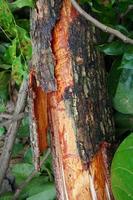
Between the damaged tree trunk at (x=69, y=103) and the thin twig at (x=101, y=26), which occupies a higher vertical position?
the thin twig at (x=101, y=26)

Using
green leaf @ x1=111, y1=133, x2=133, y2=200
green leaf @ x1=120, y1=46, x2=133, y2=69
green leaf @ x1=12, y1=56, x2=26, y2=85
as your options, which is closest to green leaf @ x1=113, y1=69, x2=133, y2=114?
green leaf @ x1=120, y1=46, x2=133, y2=69

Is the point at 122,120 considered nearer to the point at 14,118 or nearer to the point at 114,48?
the point at 114,48

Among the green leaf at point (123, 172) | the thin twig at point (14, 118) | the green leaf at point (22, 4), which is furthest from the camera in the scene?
the thin twig at point (14, 118)

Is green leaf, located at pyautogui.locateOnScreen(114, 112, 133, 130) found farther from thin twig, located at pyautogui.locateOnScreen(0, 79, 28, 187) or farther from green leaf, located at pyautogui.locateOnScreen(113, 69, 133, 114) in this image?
thin twig, located at pyautogui.locateOnScreen(0, 79, 28, 187)

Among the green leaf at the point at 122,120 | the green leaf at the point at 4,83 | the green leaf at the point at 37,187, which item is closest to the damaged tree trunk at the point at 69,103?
the green leaf at the point at 122,120

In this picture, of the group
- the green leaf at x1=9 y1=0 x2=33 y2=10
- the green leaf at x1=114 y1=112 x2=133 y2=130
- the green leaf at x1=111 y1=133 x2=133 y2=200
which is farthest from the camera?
the green leaf at x1=114 y1=112 x2=133 y2=130

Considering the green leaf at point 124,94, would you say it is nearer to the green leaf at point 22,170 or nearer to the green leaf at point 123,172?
the green leaf at point 123,172

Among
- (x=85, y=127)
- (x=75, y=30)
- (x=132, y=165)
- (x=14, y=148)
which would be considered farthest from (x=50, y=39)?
(x=14, y=148)
